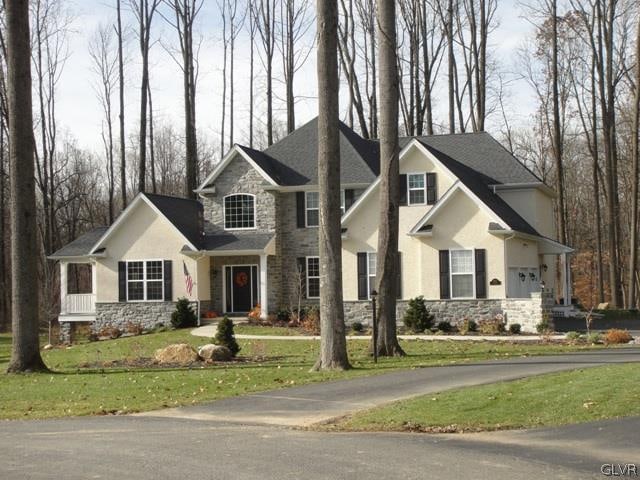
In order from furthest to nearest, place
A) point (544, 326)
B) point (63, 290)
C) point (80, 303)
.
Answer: point (63, 290)
point (80, 303)
point (544, 326)

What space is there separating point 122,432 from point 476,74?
3809 centimetres

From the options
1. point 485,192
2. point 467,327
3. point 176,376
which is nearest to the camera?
point 176,376

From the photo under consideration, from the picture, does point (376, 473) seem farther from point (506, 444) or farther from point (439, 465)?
point (506, 444)

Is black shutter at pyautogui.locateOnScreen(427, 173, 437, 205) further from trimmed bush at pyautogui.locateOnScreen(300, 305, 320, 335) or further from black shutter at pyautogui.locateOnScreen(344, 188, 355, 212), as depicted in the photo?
trimmed bush at pyautogui.locateOnScreen(300, 305, 320, 335)

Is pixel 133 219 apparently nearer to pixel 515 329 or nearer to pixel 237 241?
pixel 237 241

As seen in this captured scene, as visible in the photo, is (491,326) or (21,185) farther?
(491,326)

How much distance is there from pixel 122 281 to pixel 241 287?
196 inches

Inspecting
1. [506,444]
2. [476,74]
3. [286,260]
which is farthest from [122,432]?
[476,74]

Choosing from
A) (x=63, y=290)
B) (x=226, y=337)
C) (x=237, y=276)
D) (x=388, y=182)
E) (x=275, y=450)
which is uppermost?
(x=388, y=182)

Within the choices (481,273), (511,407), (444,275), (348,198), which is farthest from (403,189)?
(511,407)

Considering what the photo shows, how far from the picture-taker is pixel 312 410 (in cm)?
1407

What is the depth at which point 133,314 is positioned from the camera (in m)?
36.0

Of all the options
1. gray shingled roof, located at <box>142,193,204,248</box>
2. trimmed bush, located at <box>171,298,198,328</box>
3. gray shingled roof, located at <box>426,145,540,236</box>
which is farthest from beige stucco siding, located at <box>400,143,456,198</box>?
trimmed bush, located at <box>171,298,198,328</box>

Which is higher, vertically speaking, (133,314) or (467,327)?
(133,314)
